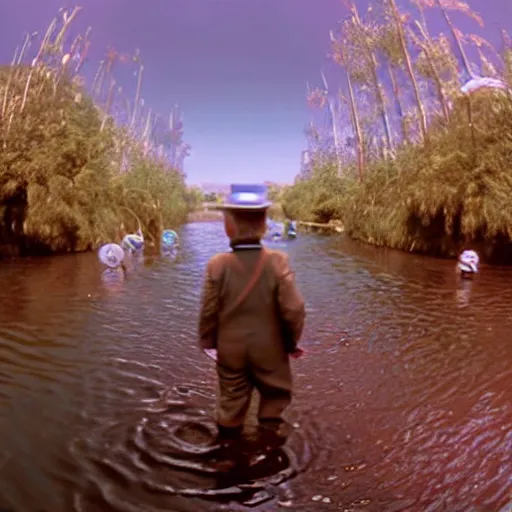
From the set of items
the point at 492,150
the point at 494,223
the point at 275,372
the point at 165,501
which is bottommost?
the point at 165,501

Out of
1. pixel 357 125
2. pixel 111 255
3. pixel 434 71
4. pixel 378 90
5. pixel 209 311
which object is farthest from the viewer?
pixel 357 125

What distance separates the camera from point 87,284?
8.72 m

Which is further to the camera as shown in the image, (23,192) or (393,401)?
(23,192)

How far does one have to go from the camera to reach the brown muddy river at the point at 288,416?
8.87ft

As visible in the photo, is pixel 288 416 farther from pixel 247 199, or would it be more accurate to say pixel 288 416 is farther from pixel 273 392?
pixel 247 199

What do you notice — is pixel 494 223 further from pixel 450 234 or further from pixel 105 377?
pixel 105 377

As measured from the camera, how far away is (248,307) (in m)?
2.93

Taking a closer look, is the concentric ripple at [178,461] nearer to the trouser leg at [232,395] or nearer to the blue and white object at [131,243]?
the trouser leg at [232,395]

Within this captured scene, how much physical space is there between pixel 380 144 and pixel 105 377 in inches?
967

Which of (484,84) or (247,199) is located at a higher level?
(484,84)

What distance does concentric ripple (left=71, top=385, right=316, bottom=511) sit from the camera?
2.67m

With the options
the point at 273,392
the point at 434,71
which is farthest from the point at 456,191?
the point at 273,392

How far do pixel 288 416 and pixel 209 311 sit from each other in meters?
1.04

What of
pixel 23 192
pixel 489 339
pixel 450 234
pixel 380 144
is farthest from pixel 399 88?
pixel 489 339
